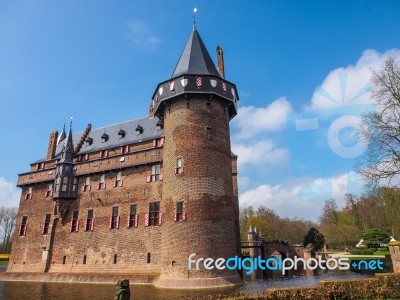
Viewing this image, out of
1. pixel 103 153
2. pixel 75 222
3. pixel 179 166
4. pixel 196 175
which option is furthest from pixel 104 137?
pixel 196 175

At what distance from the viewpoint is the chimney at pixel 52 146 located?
1217 inches

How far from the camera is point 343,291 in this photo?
10.3 meters

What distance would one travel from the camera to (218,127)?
21.2 metres

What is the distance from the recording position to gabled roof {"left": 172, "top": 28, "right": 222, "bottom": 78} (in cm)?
2194

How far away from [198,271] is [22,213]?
810 inches

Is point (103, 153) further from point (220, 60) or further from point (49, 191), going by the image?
point (220, 60)

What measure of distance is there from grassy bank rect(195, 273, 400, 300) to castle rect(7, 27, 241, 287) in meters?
8.25

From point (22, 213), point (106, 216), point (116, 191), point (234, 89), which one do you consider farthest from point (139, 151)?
point (22, 213)

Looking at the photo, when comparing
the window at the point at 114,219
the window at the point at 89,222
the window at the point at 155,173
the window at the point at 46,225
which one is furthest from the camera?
the window at the point at 46,225

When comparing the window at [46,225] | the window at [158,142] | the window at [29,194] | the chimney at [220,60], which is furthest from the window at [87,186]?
the chimney at [220,60]

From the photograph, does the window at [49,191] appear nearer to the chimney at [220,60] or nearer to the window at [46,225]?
the window at [46,225]

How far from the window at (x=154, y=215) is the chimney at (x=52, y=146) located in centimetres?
1386

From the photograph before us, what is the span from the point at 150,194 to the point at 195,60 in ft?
34.6

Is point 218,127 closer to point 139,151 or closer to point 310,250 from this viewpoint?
point 139,151
